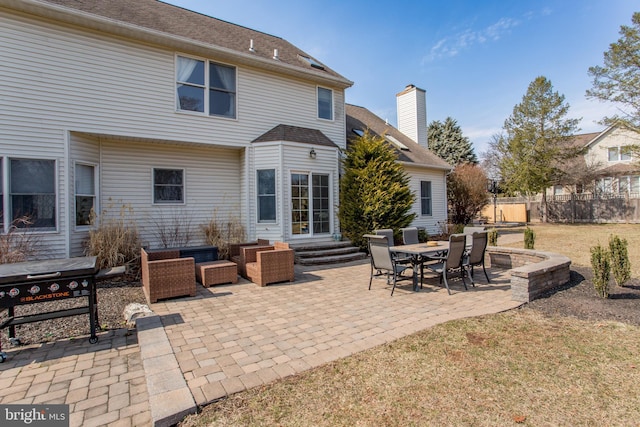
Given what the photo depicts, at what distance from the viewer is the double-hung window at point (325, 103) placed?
11.4m

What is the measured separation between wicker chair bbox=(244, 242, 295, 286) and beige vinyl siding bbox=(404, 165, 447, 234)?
8.78 meters

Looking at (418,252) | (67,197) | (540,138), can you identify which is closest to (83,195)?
(67,197)

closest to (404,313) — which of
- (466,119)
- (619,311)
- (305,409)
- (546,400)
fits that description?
(546,400)

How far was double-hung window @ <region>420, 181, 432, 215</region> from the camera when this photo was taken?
14.7 metres

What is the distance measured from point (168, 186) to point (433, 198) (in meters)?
11.6

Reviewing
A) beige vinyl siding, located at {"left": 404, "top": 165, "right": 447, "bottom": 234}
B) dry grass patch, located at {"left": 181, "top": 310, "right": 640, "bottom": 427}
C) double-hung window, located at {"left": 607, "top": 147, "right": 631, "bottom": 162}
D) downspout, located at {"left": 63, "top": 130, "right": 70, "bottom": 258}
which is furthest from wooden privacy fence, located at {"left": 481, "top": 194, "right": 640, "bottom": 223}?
downspout, located at {"left": 63, "top": 130, "right": 70, "bottom": 258}

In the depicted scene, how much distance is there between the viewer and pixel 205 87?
30.2 feet

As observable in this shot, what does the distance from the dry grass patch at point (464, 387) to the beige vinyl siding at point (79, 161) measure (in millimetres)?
→ 7484

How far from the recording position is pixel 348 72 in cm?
1280

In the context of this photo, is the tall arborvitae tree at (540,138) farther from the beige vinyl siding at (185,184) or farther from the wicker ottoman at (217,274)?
the wicker ottoman at (217,274)

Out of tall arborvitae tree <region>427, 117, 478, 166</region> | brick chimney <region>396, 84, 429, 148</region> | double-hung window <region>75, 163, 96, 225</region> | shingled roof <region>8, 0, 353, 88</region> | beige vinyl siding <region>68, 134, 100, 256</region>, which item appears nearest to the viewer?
shingled roof <region>8, 0, 353, 88</region>

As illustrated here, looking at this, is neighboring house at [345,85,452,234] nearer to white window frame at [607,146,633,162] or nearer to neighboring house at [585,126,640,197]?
neighboring house at [585,126,640,197]

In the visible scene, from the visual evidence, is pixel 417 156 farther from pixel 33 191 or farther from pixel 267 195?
pixel 33 191

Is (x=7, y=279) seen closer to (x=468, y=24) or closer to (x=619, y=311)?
(x=619, y=311)
